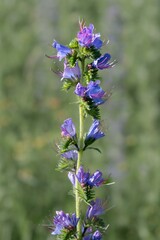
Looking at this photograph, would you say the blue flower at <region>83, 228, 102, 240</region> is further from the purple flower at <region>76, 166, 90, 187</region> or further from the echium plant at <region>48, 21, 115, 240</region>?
the purple flower at <region>76, 166, 90, 187</region>

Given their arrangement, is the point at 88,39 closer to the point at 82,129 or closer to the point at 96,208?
the point at 82,129

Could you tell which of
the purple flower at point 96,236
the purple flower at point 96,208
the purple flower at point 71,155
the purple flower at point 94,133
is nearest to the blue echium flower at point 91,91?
the purple flower at point 94,133

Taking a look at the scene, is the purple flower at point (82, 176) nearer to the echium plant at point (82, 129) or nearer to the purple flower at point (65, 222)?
the echium plant at point (82, 129)

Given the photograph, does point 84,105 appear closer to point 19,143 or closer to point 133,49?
point 19,143

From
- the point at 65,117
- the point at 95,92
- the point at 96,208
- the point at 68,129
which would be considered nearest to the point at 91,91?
the point at 95,92

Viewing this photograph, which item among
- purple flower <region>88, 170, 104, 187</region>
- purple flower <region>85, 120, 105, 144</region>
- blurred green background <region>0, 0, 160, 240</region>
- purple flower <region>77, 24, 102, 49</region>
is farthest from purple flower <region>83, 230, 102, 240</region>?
blurred green background <region>0, 0, 160, 240</region>

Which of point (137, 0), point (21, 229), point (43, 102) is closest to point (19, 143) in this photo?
point (21, 229)

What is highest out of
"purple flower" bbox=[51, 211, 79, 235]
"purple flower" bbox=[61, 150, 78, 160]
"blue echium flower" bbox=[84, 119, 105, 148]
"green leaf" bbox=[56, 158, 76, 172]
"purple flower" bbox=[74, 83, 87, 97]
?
"purple flower" bbox=[74, 83, 87, 97]
